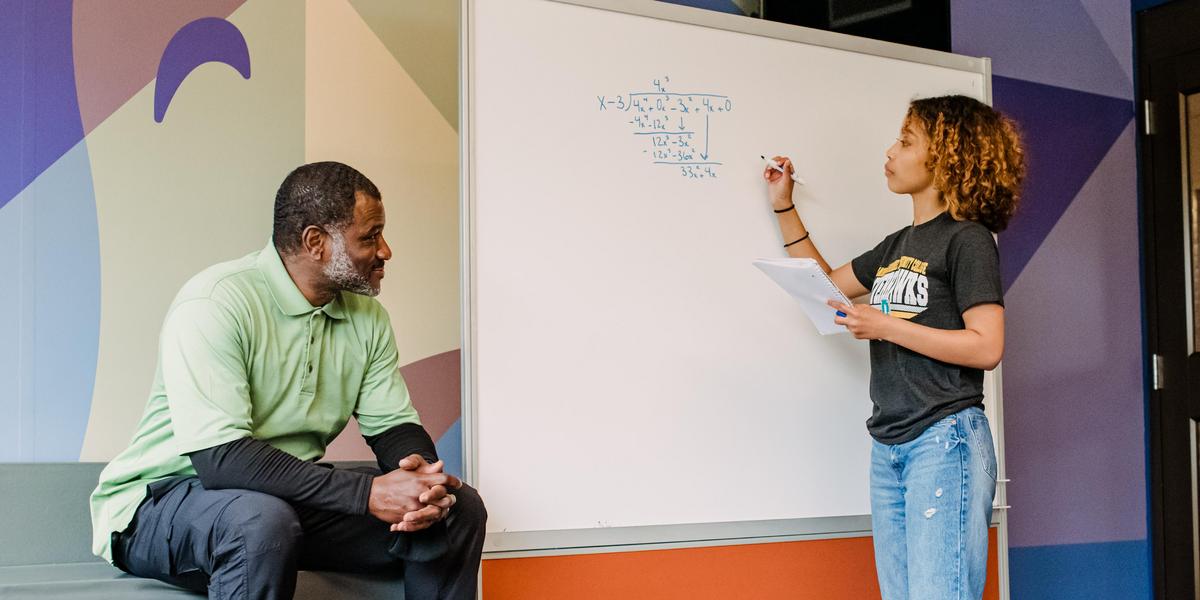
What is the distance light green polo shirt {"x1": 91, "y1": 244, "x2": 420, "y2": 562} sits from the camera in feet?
5.53

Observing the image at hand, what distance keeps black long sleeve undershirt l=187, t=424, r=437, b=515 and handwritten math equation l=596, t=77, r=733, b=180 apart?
98 cm

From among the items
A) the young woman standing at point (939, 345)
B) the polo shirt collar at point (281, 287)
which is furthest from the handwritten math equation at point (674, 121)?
the polo shirt collar at point (281, 287)

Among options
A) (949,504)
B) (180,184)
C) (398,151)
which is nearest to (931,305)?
(949,504)

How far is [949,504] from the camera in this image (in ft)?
6.21

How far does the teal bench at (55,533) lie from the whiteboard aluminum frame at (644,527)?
303 mm

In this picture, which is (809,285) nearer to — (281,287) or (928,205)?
(928,205)

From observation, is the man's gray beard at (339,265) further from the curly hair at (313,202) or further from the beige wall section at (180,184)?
the beige wall section at (180,184)

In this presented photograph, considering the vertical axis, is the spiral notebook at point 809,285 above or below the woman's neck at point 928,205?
below

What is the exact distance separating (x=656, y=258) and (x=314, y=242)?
2.45ft

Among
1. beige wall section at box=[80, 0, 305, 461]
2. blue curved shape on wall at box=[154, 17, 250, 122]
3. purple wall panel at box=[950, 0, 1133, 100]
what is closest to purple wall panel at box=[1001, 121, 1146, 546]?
purple wall panel at box=[950, 0, 1133, 100]

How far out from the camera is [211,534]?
5.20ft

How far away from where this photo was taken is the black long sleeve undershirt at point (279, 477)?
1650 millimetres

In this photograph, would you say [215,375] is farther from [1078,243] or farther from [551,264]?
[1078,243]

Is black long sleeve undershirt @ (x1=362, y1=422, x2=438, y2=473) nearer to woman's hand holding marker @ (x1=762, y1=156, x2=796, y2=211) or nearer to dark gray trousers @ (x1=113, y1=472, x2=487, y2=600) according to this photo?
dark gray trousers @ (x1=113, y1=472, x2=487, y2=600)
